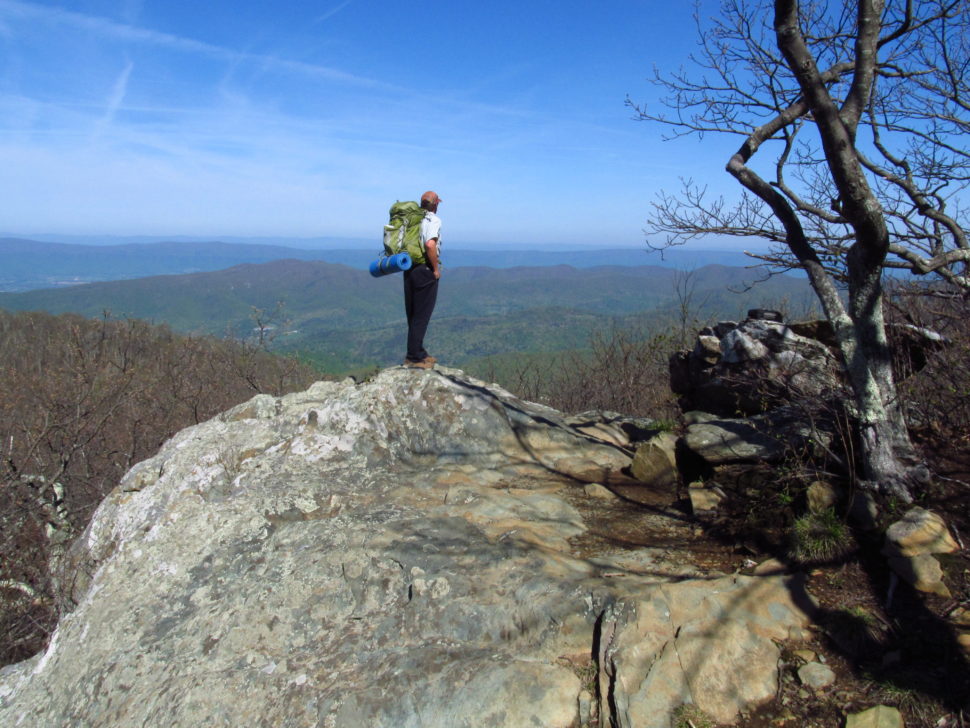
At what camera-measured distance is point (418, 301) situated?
26.1 feet

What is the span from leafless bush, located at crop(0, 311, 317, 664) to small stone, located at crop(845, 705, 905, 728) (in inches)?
329

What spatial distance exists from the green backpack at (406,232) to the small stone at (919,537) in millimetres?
5918

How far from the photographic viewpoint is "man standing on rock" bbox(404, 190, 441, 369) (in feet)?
25.1

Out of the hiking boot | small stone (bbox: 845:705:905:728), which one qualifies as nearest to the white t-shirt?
the hiking boot

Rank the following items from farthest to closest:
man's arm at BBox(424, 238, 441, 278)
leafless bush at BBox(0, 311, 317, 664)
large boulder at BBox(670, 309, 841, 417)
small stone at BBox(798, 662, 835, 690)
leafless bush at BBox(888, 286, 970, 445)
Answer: leafless bush at BBox(0, 311, 317, 664)
man's arm at BBox(424, 238, 441, 278)
large boulder at BBox(670, 309, 841, 417)
leafless bush at BBox(888, 286, 970, 445)
small stone at BBox(798, 662, 835, 690)

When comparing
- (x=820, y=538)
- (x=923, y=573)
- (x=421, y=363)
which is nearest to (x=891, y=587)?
(x=923, y=573)

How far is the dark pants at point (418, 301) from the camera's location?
780 cm

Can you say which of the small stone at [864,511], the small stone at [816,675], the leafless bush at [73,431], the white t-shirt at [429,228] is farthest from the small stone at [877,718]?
the leafless bush at [73,431]

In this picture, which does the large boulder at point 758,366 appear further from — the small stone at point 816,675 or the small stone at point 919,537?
the small stone at point 816,675

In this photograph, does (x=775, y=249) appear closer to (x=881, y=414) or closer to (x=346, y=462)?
(x=881, y=414)

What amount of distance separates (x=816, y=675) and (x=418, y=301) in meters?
6.12

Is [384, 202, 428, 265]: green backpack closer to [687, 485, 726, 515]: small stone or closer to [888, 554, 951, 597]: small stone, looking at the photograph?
[687, 485, 726, 515]: small stone

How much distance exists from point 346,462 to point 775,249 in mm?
5855

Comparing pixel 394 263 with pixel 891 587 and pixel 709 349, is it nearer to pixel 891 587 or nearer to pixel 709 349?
pixel 709 349
